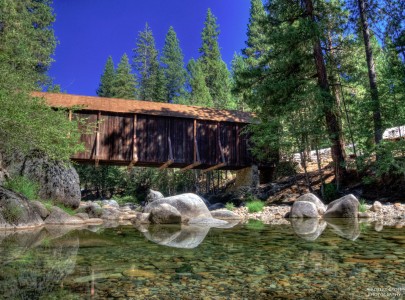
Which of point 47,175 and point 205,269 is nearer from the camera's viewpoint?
point 205,269

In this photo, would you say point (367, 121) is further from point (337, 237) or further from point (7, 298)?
point (7, 298)

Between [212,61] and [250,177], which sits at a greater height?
[212,61]

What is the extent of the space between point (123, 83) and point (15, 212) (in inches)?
1430

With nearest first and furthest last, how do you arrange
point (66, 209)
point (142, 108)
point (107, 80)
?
point (66, 209) < point (142, 108) < point (107, 80)

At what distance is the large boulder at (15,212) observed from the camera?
7.45 meters

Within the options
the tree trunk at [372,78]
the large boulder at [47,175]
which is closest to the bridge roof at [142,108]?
the large boulder at [47,175]

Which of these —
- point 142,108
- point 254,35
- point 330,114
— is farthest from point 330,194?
point 254,35

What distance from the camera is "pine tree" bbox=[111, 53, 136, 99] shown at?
134 feet

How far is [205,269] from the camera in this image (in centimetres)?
349

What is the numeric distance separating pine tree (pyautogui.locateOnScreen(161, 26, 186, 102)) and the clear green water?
36.8 metres

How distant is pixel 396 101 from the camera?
12.2 m

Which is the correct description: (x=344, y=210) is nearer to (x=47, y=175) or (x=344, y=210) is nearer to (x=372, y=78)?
(x=372, y=78)

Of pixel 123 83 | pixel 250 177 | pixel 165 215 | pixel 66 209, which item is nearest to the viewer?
pixel 165 215

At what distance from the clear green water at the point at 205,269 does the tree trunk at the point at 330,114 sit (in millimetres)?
9968
